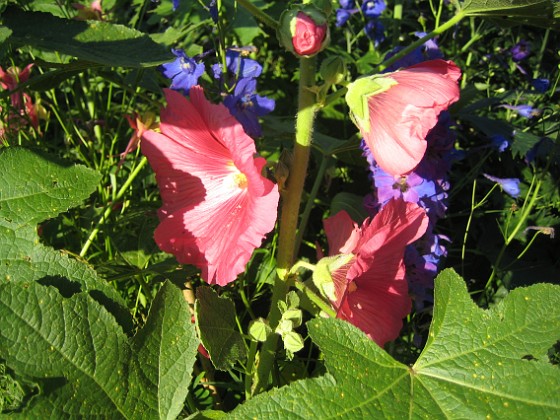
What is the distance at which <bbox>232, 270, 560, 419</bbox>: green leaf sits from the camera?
805 mm

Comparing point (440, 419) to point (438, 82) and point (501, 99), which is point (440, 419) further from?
point (501, 99)

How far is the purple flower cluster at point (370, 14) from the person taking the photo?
1684 millimetres

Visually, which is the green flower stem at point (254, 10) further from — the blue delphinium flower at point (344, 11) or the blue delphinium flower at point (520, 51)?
the blue delphinium flower at point (520, 51)

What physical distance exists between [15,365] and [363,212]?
754 mm

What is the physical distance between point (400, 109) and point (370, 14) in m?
0.90

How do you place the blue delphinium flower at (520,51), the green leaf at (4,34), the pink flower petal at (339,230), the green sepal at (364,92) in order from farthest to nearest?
1. the blue delphinium flower at (520,51)
2. the pink flower petal at (339,230)
3. the green sepal at (364,92)
4. the green leaf at (4,34)

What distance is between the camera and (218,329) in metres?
1.00

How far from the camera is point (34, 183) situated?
96cm

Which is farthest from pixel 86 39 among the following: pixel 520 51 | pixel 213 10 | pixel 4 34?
pixel 520 51

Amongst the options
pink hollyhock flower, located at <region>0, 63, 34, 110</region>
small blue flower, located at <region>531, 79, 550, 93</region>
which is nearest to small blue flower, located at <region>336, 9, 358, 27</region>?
small blue flower, located at <region>531, 79, 550, 93</region>

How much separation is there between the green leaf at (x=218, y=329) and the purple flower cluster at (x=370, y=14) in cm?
91

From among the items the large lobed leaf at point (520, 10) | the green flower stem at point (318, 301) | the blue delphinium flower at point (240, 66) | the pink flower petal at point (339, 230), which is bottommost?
the green flower stem at point (318, 301)

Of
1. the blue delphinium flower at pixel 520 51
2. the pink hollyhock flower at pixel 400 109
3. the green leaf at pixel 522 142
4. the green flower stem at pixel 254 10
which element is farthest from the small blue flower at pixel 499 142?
the green flower stem at pixel 254 10

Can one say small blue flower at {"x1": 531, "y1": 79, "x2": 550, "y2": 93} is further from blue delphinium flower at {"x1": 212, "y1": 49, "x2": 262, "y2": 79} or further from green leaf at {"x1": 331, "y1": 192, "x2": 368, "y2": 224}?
blue delphinium flower at {"x1": 212, "y1": 49, "x2": 262, "y2": 79}
